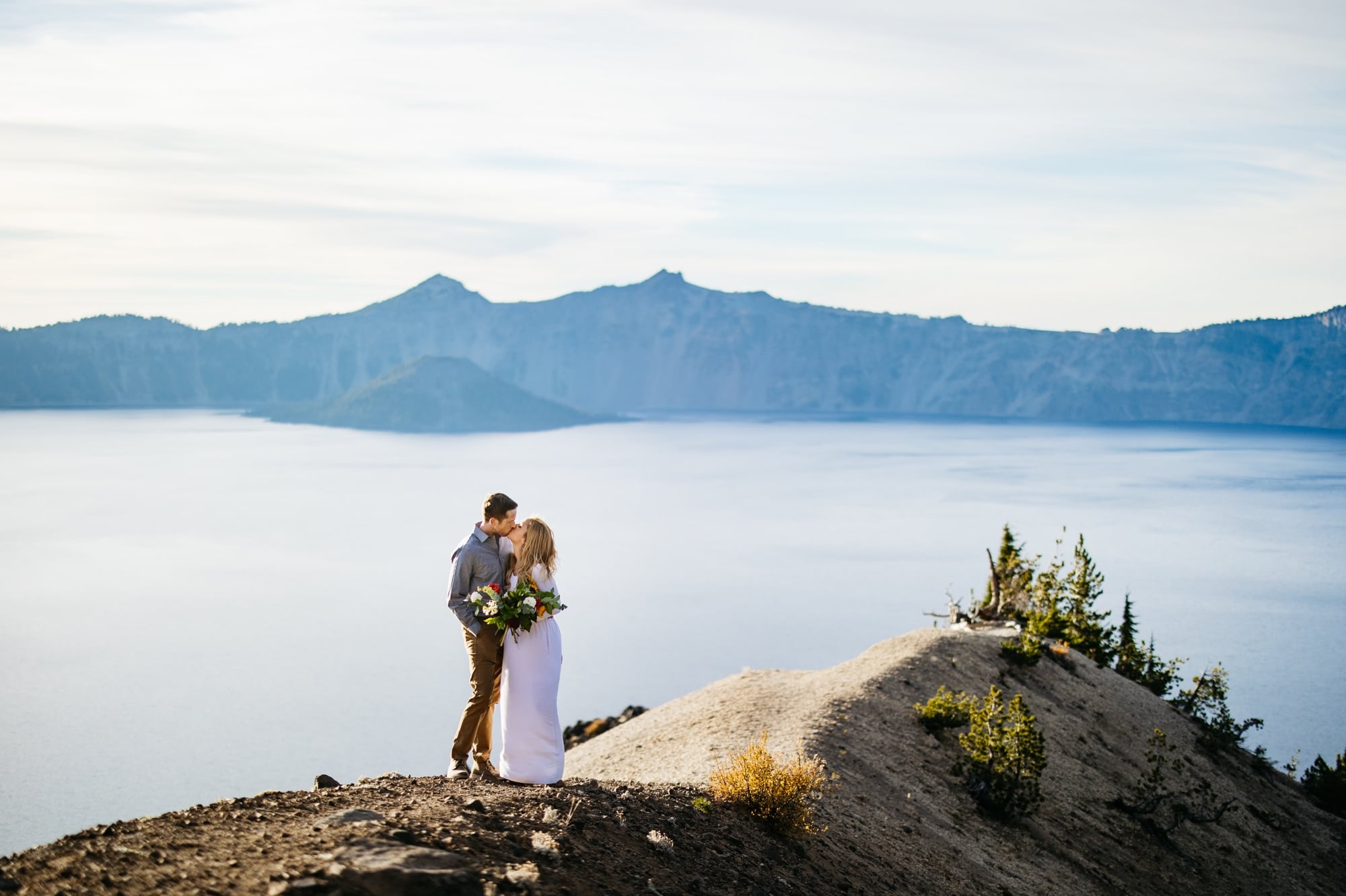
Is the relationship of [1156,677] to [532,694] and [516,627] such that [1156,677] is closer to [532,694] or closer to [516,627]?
[532,694]

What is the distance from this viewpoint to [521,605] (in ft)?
30.6

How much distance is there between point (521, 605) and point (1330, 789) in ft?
93.2

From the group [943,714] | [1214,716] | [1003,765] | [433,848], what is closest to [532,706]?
[433,848]

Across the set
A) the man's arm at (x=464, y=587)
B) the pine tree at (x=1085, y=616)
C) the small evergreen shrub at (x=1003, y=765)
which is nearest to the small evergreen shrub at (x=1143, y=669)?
the pine tree at (x=1085, y=616)

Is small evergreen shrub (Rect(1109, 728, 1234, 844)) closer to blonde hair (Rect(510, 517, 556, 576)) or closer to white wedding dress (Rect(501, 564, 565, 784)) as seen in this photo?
white wedding dress (Rect(501, 564, 565, 784))

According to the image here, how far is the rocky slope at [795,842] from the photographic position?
22.1ft

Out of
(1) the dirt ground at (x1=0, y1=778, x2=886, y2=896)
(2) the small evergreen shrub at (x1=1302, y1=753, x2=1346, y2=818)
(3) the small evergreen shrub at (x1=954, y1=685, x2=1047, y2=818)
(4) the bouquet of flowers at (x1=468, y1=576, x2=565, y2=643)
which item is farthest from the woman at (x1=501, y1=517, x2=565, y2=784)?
(2) the small evergreen shrub at (x1=1302, y1=753, x2=1346, y2=818)

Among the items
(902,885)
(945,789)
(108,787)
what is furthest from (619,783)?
(108,787)

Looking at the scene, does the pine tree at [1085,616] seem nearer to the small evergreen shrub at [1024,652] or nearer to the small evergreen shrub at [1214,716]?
the small evergreen shrub at [1214,716]

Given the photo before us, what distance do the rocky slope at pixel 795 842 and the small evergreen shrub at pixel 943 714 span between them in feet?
1.12

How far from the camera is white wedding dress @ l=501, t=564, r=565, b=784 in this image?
31.3 feet

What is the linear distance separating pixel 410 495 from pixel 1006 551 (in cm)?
16725

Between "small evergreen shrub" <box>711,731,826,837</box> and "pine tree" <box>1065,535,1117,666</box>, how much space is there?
22.0 meters

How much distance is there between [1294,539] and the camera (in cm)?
13712
